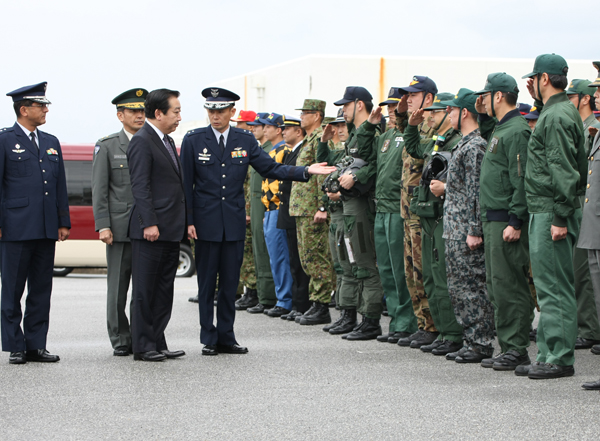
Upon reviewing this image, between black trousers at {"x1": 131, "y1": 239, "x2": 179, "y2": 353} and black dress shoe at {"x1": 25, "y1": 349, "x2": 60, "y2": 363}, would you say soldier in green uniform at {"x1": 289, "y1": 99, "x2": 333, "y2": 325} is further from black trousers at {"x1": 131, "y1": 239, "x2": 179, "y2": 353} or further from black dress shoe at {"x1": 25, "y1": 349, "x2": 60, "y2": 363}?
black dress shoe at {"x1": 25, "y1": 349, "x2": 60, "y2": 363}

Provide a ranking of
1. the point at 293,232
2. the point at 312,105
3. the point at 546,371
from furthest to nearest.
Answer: the point at 293,232 → the point at 312,105 → the point at 546,371

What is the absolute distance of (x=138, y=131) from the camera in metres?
7.01

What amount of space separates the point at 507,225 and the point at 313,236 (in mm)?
3460

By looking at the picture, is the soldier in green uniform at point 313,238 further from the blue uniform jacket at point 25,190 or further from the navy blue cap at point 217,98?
the blue uniform jacket at point 25,190

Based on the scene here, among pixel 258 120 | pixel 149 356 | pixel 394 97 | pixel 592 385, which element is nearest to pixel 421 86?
pixel 394 97

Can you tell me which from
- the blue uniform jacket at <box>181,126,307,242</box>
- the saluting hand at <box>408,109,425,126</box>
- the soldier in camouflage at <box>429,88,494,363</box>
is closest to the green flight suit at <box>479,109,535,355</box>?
the soldier in camouflage at <box>429,88,494,363</box>

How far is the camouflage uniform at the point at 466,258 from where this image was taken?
6625mm

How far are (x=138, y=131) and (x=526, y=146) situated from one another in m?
3.06

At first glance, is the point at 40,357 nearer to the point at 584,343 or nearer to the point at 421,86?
the point at 421,86

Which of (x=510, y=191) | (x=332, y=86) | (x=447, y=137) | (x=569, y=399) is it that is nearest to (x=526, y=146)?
(x=510, y=191)

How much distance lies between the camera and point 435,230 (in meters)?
7.09

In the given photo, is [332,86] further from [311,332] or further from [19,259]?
[19,259]

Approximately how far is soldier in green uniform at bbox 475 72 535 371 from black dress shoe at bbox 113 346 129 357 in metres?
2.93

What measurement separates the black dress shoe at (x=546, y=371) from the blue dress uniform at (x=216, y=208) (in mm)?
2557
